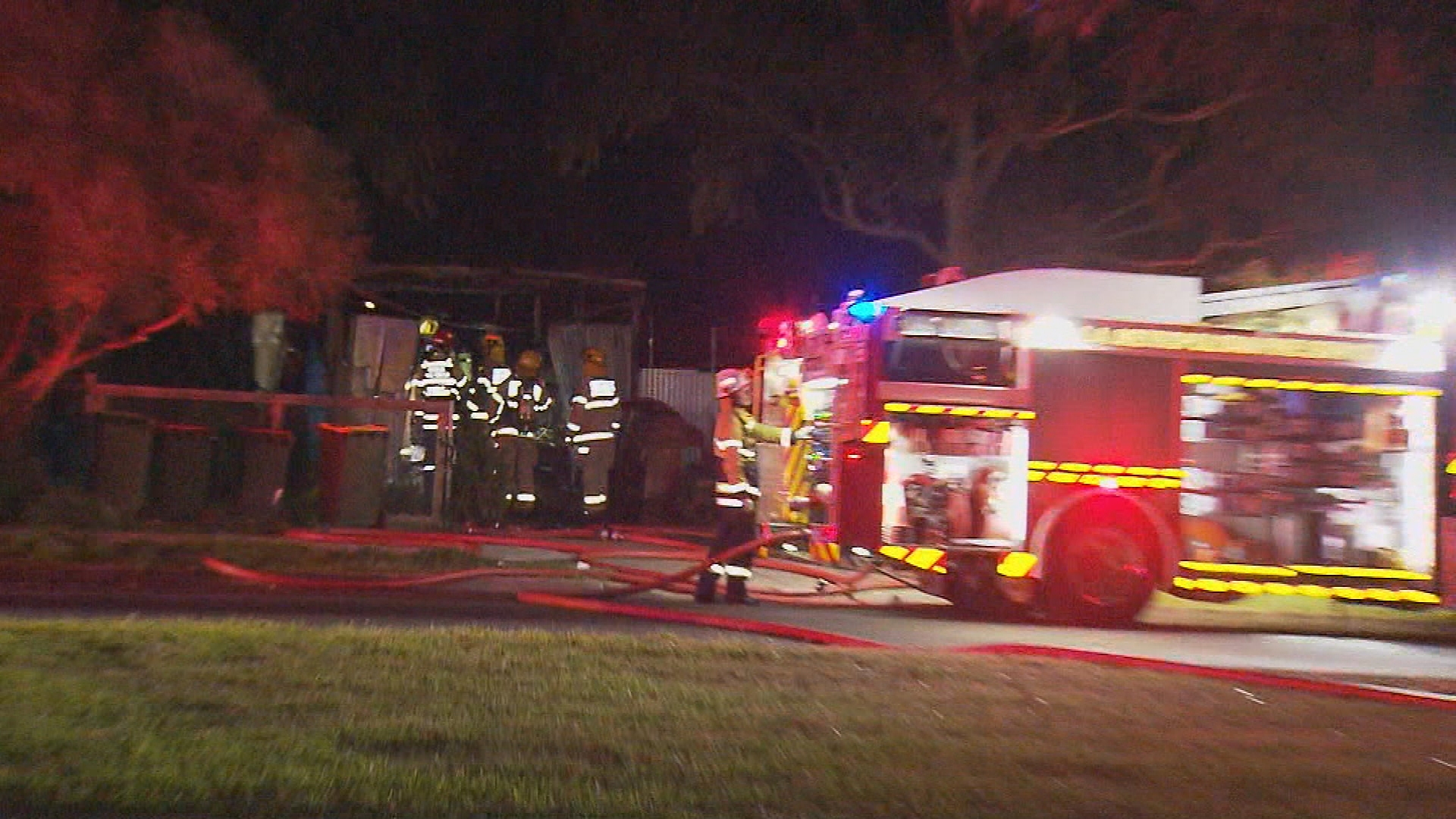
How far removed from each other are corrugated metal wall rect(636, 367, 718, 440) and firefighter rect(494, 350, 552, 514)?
2.30m

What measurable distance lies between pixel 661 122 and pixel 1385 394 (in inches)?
434

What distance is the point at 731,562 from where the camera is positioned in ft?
39.9

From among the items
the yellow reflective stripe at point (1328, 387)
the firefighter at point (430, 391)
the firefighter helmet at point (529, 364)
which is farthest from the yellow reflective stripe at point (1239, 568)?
the firefighter helmet at point (529, 364)

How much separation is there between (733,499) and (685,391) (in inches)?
406

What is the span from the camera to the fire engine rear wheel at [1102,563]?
11.7m

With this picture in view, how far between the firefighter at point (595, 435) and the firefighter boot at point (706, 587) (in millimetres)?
6471

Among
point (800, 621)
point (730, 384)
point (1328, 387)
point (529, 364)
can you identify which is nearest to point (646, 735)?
point (800, 621)

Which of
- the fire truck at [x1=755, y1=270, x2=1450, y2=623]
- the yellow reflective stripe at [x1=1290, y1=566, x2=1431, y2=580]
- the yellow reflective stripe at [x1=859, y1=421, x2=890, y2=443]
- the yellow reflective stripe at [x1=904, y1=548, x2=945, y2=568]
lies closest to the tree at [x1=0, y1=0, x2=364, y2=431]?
the fire truck at [x1=755, y1=270, x2=1450, y2=623]

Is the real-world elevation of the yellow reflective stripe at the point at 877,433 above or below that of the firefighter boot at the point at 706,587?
above

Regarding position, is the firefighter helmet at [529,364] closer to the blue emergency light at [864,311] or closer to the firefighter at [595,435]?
the firefighter at [595,435]

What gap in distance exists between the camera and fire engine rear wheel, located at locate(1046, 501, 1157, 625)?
11.7 m

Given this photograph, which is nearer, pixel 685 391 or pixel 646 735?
pixel 646 735

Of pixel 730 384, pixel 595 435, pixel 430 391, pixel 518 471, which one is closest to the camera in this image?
pixel 730 384

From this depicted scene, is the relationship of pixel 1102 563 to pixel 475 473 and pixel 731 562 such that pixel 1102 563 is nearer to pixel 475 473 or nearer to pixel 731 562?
pixel 731 562
